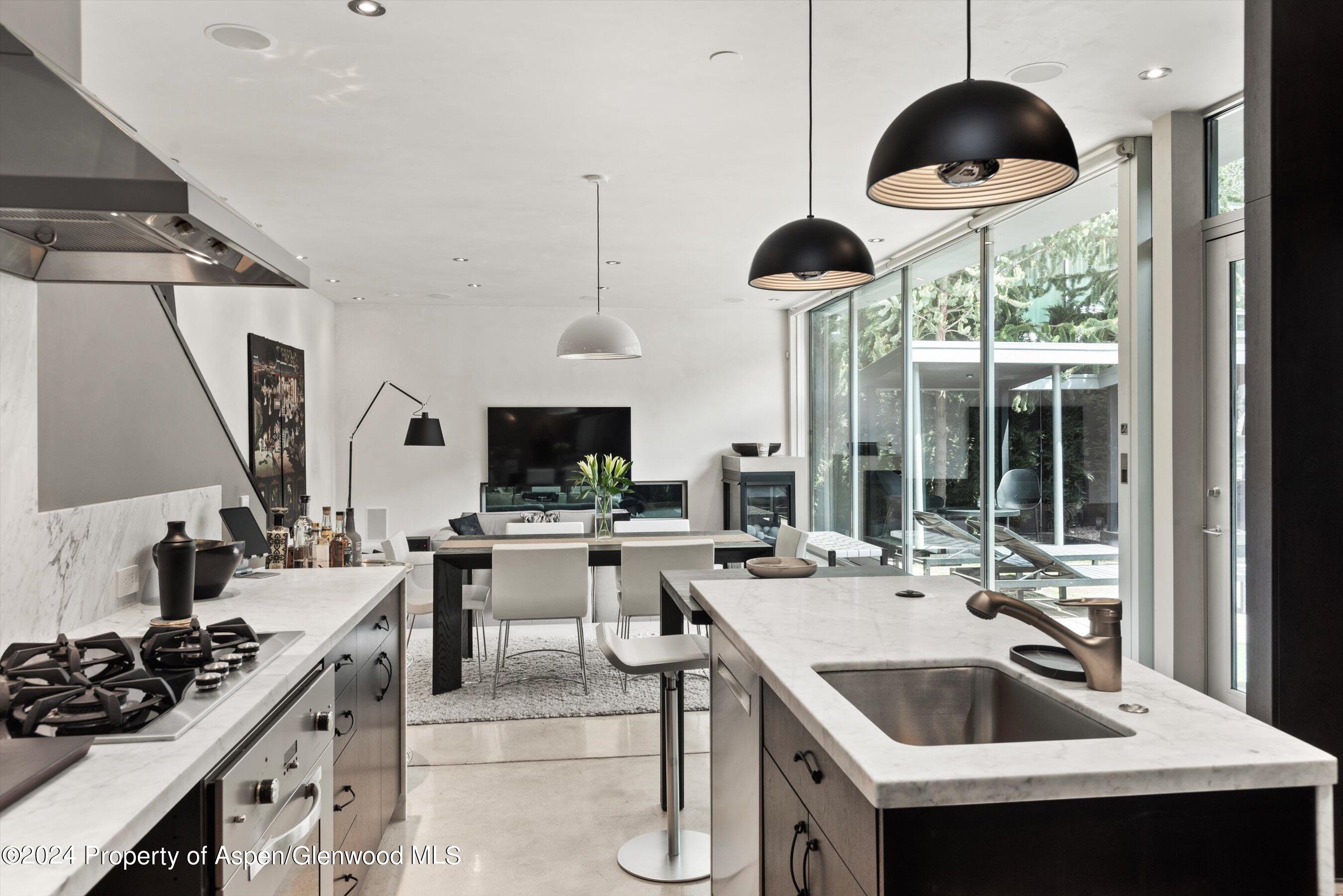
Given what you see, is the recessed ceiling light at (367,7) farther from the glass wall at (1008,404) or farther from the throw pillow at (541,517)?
the throw pillow at (541,517)

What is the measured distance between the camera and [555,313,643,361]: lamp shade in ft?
16.2

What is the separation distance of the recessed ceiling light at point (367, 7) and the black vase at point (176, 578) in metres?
1.68

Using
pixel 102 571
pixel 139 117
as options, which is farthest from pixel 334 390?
pixel 102 571

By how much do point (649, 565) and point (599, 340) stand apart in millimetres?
1351

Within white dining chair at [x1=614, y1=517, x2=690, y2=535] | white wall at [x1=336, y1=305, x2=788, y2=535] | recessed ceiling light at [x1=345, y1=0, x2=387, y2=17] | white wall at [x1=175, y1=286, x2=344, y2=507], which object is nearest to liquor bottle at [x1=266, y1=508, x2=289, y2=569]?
white wall at [x1=175, y1=286, x2=344, y2=507]

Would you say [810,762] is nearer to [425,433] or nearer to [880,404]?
[880,404]

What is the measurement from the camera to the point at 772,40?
2.84 m

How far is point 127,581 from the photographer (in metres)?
2.33

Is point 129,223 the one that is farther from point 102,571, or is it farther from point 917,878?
point 917,878

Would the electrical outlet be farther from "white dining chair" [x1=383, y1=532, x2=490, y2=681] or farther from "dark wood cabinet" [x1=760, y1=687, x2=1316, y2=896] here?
A: "dark wood cabinet" [x1=760, y1=687, x2=1316, y2=896]

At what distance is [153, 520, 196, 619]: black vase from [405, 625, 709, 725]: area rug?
1751 millimetres

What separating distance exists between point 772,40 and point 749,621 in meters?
1.99

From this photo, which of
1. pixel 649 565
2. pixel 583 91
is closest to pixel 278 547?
pixel 649 565

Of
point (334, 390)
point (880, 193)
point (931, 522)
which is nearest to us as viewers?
point (880, 193)
